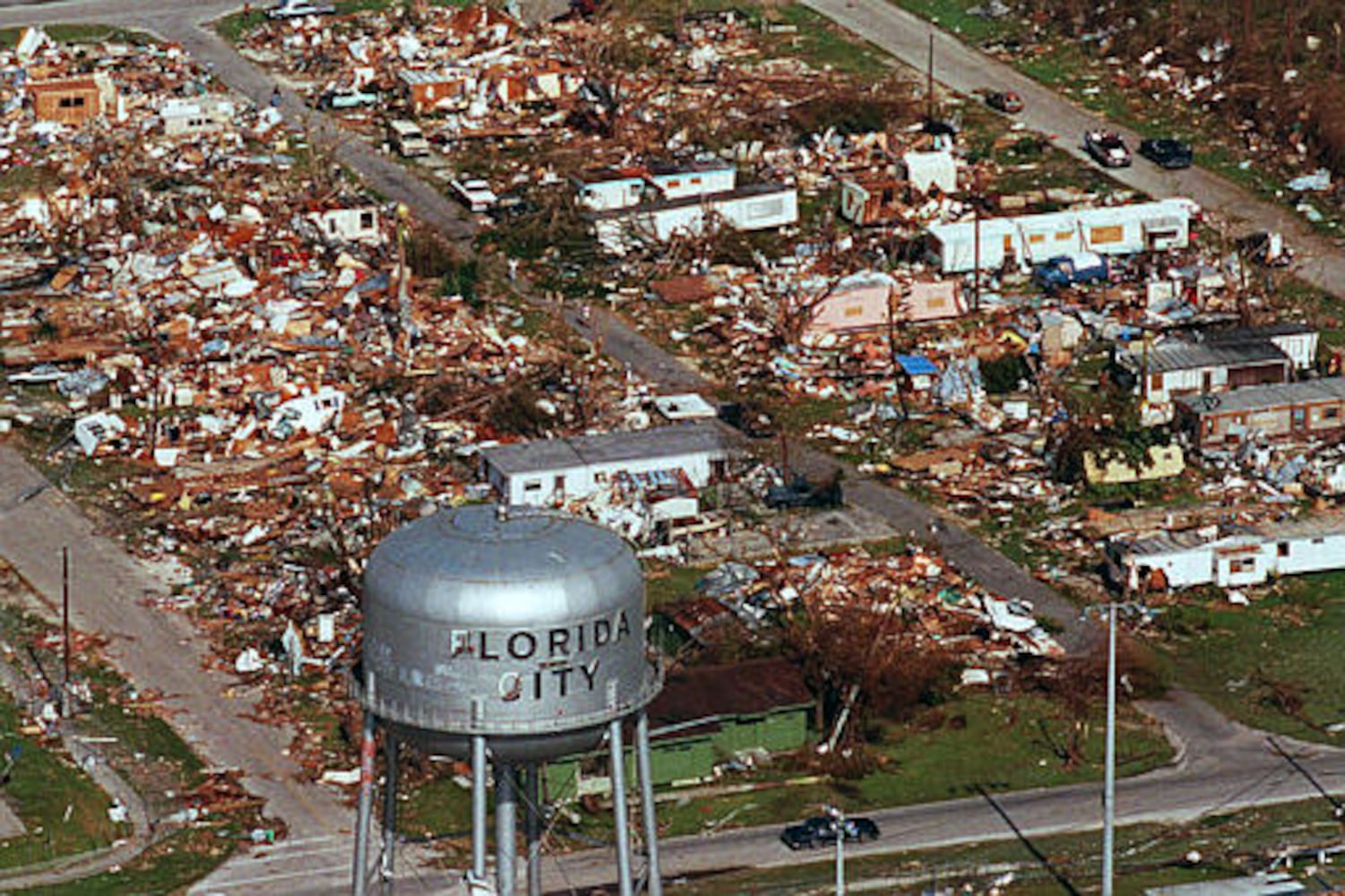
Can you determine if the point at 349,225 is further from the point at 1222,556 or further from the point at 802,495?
the point at 1222,556

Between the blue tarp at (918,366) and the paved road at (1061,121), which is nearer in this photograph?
the blue tarp at (918,366)


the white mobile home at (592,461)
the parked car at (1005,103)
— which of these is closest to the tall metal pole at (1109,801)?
the white mobile home at (592,461)

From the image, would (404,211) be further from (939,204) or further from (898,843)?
(898,843)

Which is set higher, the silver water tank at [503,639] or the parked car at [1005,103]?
the silver water tank at [503,639]

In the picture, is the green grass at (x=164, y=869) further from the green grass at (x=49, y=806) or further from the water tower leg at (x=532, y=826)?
the water tower leg at (x=532, y=826)

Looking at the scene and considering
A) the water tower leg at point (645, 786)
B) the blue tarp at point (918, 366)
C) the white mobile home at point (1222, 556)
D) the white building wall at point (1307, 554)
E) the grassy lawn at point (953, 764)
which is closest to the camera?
the water tower leg at point (645, 786)

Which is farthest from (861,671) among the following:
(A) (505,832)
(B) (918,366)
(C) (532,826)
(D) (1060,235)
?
(D) (1060,235)
